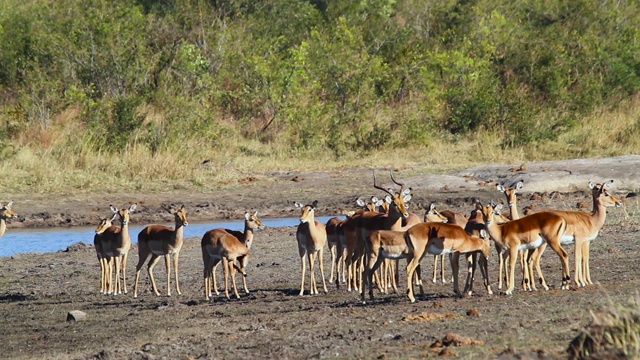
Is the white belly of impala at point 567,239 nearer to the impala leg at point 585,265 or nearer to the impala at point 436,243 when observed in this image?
the impala leg at point 585,265

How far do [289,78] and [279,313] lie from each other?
57.5 ft

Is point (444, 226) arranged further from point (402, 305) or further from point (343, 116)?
point (343, 116)

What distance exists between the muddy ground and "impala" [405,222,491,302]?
1.26 ft

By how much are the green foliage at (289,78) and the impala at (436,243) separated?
13456 millimetres

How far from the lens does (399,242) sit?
11.2m

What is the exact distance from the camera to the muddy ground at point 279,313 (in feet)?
27.8

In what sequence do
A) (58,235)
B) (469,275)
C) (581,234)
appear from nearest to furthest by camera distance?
1. (469,275)
2. (581,234)
3. (58,235)

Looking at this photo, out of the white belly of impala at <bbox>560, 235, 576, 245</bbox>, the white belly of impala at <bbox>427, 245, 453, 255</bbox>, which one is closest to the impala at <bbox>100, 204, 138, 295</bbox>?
the white belly of impala at <bbox>427, 245, 453, 255</bbox>

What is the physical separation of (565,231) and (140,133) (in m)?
14.6

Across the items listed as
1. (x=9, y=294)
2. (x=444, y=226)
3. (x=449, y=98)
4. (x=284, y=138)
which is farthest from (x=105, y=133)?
(x=444, y=226)

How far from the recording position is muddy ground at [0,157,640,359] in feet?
27.8

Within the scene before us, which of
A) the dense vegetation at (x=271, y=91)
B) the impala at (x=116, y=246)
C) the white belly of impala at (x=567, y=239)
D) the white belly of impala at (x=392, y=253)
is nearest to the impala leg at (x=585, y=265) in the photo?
the white belly of impala at (x=567, y=239)

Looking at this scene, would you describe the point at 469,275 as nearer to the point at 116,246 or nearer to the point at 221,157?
the point at 116,246

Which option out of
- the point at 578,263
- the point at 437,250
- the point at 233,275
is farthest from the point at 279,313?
the point at 578,263
